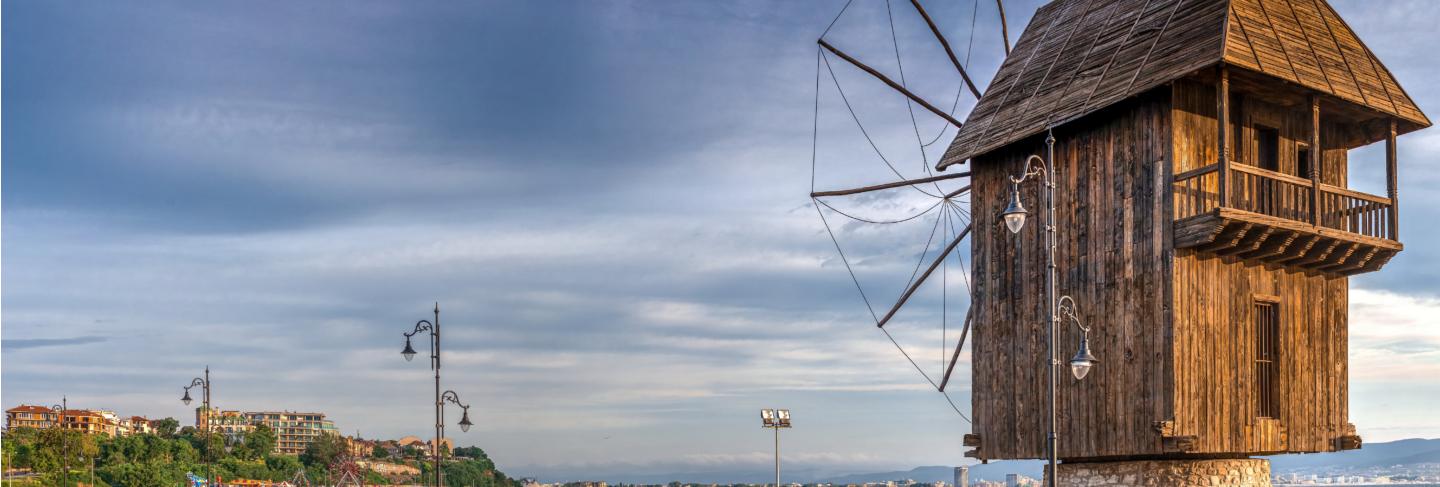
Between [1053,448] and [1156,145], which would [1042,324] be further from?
[1053,448]

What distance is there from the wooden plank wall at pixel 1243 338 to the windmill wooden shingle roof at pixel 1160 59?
106 cm

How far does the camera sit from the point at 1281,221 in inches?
862

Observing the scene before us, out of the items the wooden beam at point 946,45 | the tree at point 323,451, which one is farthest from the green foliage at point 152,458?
the wooden beam at point 946,45

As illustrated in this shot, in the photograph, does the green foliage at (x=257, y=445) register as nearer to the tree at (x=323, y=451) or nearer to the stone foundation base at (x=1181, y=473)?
the tree at (x=323, y=451)

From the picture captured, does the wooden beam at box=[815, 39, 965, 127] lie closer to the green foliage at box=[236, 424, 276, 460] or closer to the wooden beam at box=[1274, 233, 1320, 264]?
the wooden beam at box=[1274, 233, 1320, 264]

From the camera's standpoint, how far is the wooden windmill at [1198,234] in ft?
72.0

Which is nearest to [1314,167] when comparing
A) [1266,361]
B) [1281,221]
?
[1281,221]

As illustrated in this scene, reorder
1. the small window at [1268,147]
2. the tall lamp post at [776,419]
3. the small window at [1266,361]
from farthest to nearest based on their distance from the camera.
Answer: the tall lamp post at [776,419], the small window at [1268,147], the small window at [1266,361]

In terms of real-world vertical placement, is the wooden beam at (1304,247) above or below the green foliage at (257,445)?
above

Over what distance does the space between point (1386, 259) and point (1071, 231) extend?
598 centimetres

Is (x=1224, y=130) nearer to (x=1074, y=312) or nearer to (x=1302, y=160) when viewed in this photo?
(x=1074, y=312)

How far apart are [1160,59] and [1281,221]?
363cm

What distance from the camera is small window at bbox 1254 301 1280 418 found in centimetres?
2322

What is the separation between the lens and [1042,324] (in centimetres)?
2486
